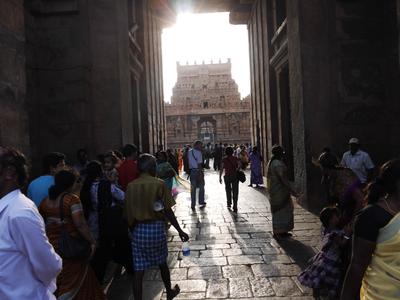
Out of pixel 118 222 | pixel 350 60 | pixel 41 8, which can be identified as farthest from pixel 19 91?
pixel 350 60

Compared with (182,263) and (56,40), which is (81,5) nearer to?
(56,40)

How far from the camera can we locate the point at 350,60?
10219 mm

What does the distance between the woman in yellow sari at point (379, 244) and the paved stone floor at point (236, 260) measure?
2.49 meters

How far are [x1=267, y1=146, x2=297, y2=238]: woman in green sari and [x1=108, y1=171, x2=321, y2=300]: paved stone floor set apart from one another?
223 mm

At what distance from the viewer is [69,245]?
3691 mm

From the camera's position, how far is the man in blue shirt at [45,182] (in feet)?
15.0

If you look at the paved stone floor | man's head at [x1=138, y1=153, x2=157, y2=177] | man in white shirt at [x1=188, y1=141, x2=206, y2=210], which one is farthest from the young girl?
man in white shirt at [x1=188, y1=141, x2=206, y2=210]

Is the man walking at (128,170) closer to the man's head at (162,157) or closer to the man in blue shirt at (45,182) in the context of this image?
the man in blue shirt at (45,182)

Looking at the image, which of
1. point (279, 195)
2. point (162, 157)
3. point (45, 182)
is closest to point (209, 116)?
point (162, 157)

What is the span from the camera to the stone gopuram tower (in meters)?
57.6

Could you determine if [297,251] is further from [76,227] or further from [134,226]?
[76,227]

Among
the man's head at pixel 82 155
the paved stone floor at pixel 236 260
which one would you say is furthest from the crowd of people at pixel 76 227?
the man's head at pixel 82 155

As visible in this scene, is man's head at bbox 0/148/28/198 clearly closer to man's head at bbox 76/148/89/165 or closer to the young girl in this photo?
the young girl

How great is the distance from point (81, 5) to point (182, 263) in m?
7.27
